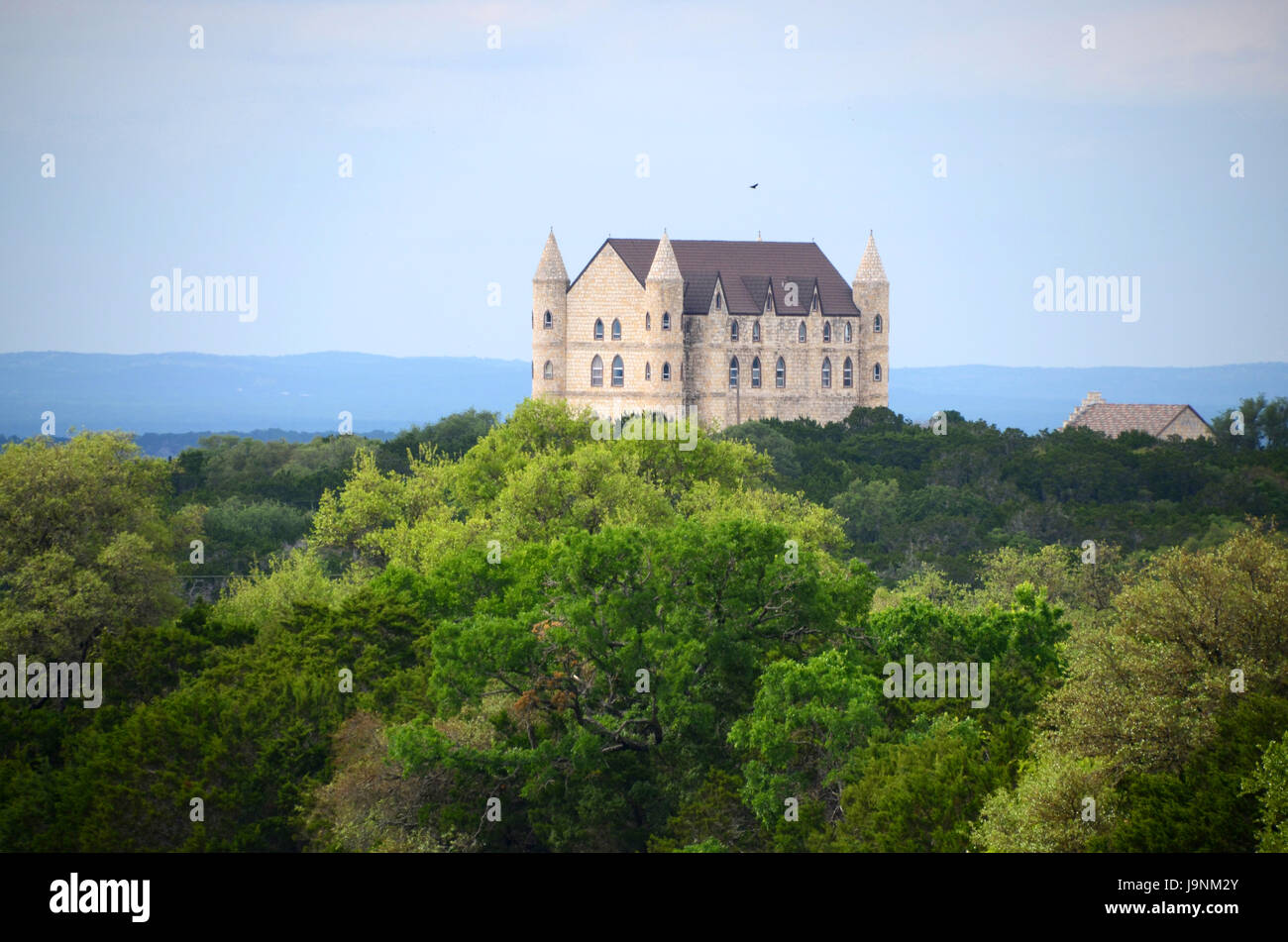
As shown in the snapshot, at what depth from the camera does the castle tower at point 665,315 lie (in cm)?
10150

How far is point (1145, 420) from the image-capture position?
406 ft

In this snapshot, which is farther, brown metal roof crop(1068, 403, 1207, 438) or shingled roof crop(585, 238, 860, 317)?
brown metal roof crop(1068, 403, 1207, 438)

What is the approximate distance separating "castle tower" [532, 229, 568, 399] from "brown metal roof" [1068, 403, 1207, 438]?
39505mm

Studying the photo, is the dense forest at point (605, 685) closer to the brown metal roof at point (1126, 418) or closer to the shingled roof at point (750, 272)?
the shingled roof at point (750, 272)

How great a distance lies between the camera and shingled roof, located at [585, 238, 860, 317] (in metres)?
105

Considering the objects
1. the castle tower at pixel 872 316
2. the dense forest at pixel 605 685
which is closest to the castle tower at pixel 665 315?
the castle tower at pixel 872 316

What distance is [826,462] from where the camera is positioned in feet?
328

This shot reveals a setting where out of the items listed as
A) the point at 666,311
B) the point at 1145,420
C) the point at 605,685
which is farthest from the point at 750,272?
the point at 605,685

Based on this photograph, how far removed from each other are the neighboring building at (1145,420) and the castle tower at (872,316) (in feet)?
62.8

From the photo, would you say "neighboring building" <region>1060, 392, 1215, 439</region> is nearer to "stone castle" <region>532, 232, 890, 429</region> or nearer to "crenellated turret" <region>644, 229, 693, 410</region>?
"stone castle" <region>532, 232, 890, 429</region>

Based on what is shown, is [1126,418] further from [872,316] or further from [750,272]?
[750,272]

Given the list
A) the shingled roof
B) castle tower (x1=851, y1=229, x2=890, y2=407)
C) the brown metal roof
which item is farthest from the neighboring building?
the shingled roof

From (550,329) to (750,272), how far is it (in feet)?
43.1
